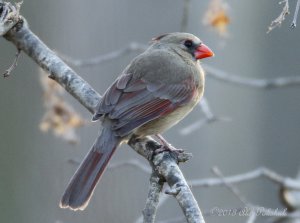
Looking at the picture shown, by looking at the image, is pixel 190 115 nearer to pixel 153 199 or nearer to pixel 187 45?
pixel 187 45

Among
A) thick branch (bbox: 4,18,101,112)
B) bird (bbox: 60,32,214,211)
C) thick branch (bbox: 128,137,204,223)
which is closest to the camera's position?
thick branch (bbox: 128,137,204,223)

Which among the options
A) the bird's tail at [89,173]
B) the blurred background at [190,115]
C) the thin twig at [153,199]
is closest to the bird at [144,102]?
the bird's tail at [89,173]

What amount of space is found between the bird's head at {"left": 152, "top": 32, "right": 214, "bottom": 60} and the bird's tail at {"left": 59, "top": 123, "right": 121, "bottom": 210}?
1145mm

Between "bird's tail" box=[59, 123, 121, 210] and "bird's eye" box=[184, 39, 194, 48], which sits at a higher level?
"bird's eye" box=[184, 39, 194, 48]

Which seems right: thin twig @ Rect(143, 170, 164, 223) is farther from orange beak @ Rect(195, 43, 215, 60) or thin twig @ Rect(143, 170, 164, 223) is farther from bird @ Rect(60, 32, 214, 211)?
orange beak @ Rect(195, 43, 215, 60)

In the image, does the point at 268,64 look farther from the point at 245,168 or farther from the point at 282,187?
the point at 282,187

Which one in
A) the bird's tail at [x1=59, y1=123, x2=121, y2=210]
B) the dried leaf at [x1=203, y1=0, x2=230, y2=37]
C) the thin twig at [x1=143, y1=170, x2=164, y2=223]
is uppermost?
the dried leaf at [x1=203, y1=0, x2=230, y2=37]

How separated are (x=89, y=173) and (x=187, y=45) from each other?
1521 mm

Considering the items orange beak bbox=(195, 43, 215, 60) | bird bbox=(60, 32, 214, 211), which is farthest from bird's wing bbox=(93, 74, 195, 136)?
orange beak bbox=(195, 43, 215, 60)

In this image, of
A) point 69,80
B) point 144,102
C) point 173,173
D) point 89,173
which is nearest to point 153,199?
point 173,173

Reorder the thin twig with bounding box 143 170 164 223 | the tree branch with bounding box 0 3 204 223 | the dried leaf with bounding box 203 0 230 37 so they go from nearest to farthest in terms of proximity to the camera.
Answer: the thin twig with bounding box 143 170 164 223 < the tree branch with bounding box 0 3 204 223 < the dried leaf with bounding box 203 0 230 37

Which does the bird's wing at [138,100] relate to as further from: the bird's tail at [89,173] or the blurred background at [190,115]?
the blurred background at [190,115]

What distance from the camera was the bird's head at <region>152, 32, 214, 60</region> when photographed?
17.2 feet

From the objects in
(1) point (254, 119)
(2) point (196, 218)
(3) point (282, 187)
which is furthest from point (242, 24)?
(2) point (196, 218)
